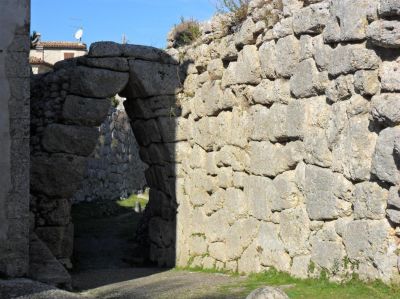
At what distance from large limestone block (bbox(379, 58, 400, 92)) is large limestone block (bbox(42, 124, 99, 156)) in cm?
611

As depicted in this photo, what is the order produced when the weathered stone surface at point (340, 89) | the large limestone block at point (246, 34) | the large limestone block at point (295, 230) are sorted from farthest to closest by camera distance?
the large limestone block at point (246, 34) < the large limestone block at point (295, 230) < the weathered stone surface at point (340, 89)

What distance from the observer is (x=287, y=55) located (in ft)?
26.8

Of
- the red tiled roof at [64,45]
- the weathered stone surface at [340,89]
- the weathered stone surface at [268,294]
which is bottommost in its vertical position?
the weathered stone surface at [268,294]

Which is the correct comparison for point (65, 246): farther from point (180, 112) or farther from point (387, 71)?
point (387, 71)

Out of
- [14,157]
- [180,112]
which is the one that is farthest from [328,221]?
[180,112]

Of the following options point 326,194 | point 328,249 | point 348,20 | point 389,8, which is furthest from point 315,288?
point 389,8

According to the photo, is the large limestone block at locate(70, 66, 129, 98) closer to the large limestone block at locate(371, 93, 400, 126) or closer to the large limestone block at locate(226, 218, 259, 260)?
the large limestone block at locate(226, 218, 259, 260)

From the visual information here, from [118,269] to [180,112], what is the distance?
112 inches

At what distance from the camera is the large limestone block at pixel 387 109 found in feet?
20.3

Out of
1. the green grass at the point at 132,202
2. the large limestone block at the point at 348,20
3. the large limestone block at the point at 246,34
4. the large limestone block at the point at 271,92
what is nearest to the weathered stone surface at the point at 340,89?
the large limestone block at the point at 348,20

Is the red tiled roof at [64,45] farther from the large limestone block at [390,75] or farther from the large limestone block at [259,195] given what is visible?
the large limestone block at [390,75]

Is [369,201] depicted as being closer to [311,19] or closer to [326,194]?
[326,194]

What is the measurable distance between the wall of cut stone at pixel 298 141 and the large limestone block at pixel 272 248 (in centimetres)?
1

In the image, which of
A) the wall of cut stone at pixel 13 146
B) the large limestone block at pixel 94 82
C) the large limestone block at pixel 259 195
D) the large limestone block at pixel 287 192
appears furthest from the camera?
the large limestone block at pixel 94 82
